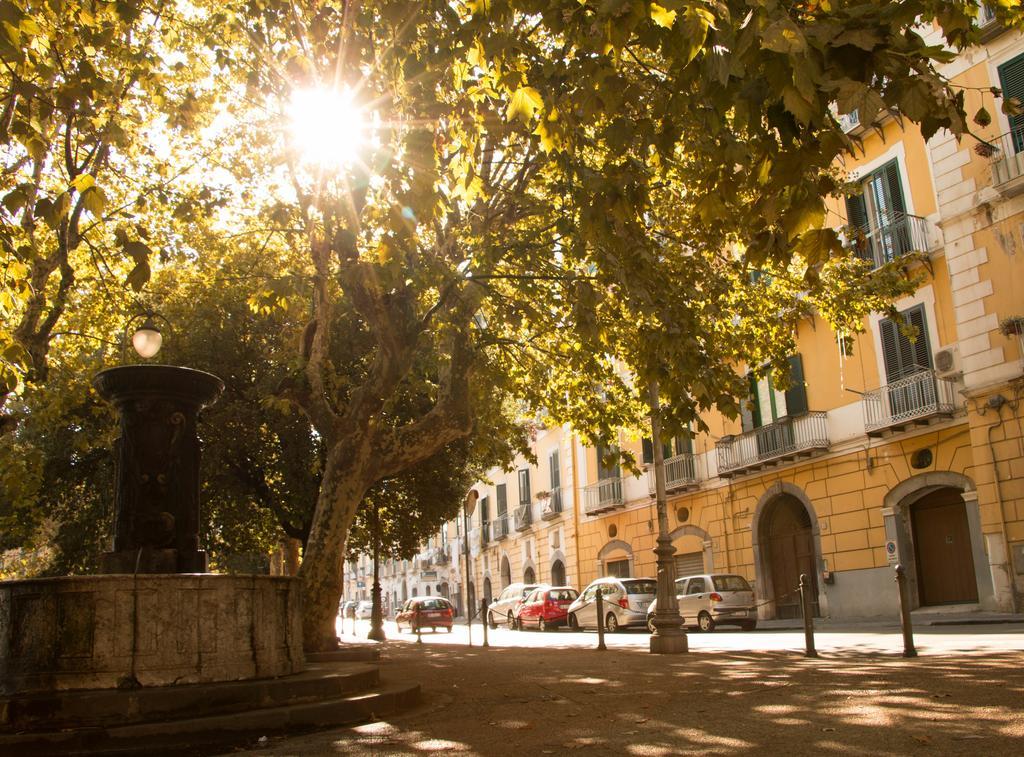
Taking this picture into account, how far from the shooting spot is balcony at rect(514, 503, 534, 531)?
131 feet

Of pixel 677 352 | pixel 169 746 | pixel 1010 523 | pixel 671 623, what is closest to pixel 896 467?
pixel 1010 523

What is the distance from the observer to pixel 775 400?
23734 millimetres

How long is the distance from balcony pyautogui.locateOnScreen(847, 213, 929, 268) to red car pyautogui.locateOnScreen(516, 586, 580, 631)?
511 inches

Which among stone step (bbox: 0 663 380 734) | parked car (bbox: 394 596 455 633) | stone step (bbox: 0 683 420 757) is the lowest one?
parked car (bbox: 394 596 455 633)

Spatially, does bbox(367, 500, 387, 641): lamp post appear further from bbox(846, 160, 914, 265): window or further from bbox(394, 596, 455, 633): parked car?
bbox(846, 160, 914, 265): window

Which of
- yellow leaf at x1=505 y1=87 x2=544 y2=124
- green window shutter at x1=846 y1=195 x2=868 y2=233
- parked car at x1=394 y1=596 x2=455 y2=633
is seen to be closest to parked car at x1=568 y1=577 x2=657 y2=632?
parked car at x1=394 y1=596 x2=455 y2=633

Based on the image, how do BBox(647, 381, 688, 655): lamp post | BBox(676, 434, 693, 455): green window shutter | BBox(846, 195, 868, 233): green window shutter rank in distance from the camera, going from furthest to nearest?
BBox(676, 434, 693, 455): green window shutter → BBox(846, 195, 868, 233): green window shutter → BBox(647, 381, 688, 655): lamp post

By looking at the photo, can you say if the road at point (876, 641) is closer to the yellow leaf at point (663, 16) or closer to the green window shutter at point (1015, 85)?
the yellow leaf at point (663, 16)

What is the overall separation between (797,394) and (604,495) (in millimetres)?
10381

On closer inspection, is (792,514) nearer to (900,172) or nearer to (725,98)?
(900,172)

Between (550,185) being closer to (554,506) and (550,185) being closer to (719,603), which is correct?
(719,603)

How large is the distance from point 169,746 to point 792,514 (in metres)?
20.6

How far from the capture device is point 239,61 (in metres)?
12.3

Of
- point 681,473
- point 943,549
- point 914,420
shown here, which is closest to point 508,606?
point 681,473
